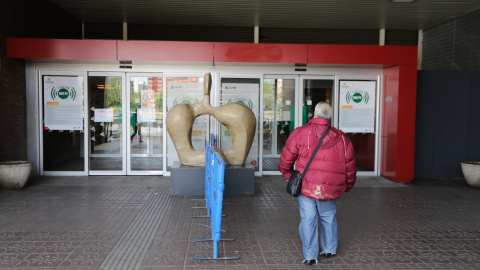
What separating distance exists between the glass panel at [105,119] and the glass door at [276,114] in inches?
142

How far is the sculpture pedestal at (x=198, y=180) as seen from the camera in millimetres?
7230

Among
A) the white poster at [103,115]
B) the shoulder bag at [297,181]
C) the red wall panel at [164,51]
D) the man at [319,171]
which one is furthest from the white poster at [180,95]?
the shoulder bag at [297,181]

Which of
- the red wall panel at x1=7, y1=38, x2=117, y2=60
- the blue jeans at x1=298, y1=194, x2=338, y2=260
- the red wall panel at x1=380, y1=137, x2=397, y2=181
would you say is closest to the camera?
the blue jeans at x1=298, y1=194, x2=338, y2=260

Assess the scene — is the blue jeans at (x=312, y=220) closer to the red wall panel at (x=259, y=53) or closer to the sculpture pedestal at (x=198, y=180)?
the sculpture pedestal at (x=198, y=180)

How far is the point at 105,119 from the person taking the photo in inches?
372

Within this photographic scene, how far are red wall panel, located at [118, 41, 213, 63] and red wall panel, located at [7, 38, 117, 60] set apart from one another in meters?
0.29

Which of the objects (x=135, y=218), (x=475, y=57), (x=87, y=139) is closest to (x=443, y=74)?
(x=475, y=57)

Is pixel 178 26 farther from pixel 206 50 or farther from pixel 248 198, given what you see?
pixel 248 198

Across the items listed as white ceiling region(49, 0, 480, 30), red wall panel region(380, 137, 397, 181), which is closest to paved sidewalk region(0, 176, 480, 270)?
red wall panel region(380, 137, 397, 181)

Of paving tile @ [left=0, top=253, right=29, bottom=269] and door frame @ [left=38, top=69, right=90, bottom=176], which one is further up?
door frame @ [left=38, top=69, right=90, bottom=176]

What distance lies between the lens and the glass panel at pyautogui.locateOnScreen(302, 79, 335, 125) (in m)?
9.73

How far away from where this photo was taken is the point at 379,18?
1038 cm

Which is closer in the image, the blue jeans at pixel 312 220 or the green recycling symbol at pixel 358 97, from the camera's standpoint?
the blue jeans at pixel 312 220

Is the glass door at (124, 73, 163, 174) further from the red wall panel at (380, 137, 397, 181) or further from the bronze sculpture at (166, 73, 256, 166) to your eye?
the red wall panel at (380, 137, 397, 181)
